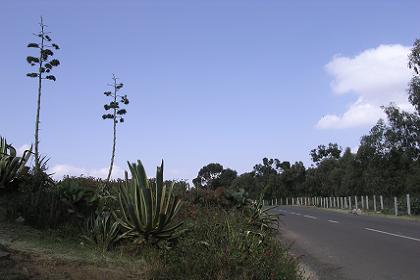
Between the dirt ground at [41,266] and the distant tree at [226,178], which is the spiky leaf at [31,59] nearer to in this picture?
the dirt ground at [41,266]

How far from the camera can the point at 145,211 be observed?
24.9 feet

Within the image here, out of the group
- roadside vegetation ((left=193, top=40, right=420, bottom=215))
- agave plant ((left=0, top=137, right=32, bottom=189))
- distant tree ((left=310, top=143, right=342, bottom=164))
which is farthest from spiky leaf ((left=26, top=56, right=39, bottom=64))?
distant tree ((left=310, top=143, right=342, bottom=164))

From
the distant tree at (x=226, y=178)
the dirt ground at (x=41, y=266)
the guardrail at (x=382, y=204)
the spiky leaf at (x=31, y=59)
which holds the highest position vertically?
the spiky leaf at (x=31, y=59)

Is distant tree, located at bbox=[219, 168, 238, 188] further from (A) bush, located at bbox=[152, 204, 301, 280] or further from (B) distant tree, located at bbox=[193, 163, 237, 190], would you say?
(A) bush, located at bbox=[152, 204, 301, 280]

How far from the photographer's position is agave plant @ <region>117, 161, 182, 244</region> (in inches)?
299

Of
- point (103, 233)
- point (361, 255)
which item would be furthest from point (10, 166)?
point (361, 255)

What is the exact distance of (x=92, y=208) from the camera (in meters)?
8.91

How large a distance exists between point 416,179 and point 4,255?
4495 centimetres

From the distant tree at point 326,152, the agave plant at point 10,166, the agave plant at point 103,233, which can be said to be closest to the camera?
the agave plant at point 103,233

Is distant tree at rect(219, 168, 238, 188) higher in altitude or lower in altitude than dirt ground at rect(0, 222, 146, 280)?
higher

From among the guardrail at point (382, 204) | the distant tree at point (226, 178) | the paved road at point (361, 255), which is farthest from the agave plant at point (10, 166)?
the guardrail at point (382, 204)

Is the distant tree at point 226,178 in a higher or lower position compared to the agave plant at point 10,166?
higher

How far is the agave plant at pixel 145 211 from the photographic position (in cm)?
758

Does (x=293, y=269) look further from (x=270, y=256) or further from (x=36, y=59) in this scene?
(x=36, y=59)
